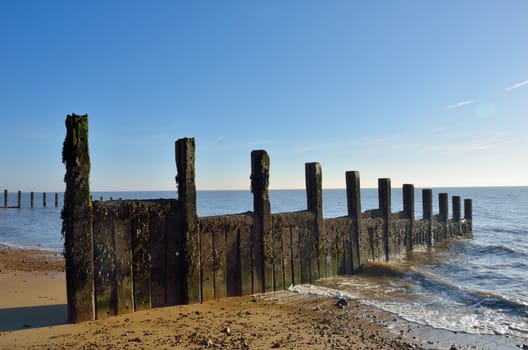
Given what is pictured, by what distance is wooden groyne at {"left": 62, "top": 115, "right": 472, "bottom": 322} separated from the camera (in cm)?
629

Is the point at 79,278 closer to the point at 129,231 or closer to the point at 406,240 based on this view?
the point at 129,231

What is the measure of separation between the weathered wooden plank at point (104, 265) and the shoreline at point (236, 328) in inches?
10.5

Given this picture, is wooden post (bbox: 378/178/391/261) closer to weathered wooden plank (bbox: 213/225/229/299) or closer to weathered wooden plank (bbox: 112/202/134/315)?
weathered wooden plank (bbox: 213/225/229/299)

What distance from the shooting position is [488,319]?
743 centimetres

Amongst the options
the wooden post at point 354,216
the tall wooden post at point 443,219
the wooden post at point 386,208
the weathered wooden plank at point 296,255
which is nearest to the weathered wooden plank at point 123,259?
the weathered wooden plank at point 296,255

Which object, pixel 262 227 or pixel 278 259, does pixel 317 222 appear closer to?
pixel 278 259

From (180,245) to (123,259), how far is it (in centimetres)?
101

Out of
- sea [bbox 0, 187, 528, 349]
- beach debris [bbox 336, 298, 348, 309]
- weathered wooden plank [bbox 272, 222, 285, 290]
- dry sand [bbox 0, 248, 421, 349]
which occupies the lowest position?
sea [bbox 0, 187, 528, 349]

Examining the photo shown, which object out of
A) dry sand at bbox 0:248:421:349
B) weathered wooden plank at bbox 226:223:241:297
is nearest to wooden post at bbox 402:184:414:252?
dry sand at bbox 0:248:421:349

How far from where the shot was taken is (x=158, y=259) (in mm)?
6996

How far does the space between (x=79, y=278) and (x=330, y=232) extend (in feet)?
19.6

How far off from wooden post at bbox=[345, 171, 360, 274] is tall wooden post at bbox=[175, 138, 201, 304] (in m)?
4.86

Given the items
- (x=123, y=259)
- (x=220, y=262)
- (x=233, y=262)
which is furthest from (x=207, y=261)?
(x=123, y=259)

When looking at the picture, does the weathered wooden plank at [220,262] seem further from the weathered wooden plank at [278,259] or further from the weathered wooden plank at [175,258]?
the weathered wooden plank at [278,259]
